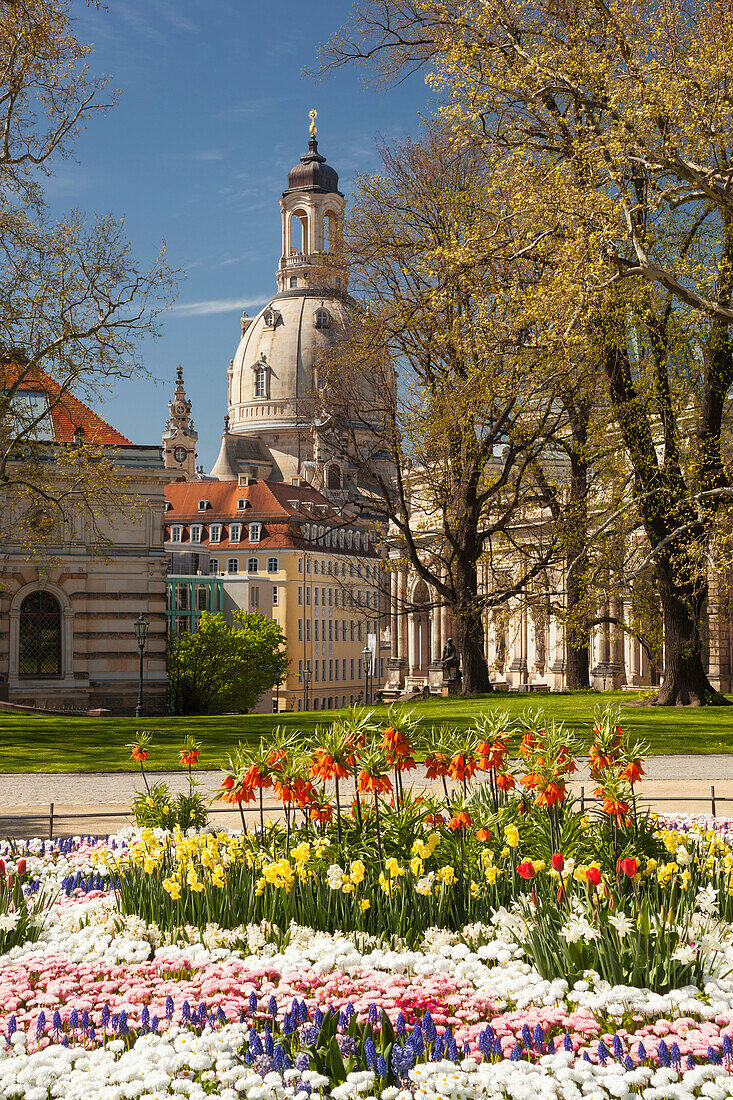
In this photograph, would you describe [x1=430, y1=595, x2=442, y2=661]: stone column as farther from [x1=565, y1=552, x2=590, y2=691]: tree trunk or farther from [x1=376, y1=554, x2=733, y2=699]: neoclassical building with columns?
[x1=565, y1=552, x2=590, y2=691]: tree trunk

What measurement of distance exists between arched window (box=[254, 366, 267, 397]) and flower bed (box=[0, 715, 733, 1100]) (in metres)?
146

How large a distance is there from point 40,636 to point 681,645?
82.1ft

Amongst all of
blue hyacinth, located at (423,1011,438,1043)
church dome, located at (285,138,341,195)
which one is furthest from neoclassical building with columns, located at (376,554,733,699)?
church dome, located at (285,138,341,195)

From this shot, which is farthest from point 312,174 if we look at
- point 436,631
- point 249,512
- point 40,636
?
point 40,636

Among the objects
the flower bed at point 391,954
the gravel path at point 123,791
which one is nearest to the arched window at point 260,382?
the gravel path at point 123,791

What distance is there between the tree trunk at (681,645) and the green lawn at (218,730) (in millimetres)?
1299

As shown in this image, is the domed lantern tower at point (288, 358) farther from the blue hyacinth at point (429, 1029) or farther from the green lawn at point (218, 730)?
the blue hyacinth at point (429, 1029)

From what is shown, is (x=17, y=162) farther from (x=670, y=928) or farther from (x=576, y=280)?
(x=670, y=928)

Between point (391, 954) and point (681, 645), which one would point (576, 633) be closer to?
point (681, 645)

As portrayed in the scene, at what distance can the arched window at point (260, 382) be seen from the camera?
Result: 15300 centimetres

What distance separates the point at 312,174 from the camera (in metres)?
163

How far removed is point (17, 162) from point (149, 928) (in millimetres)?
21363

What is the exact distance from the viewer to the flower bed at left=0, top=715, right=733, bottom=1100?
5473mm

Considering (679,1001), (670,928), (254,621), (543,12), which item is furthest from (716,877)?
(254,621)
